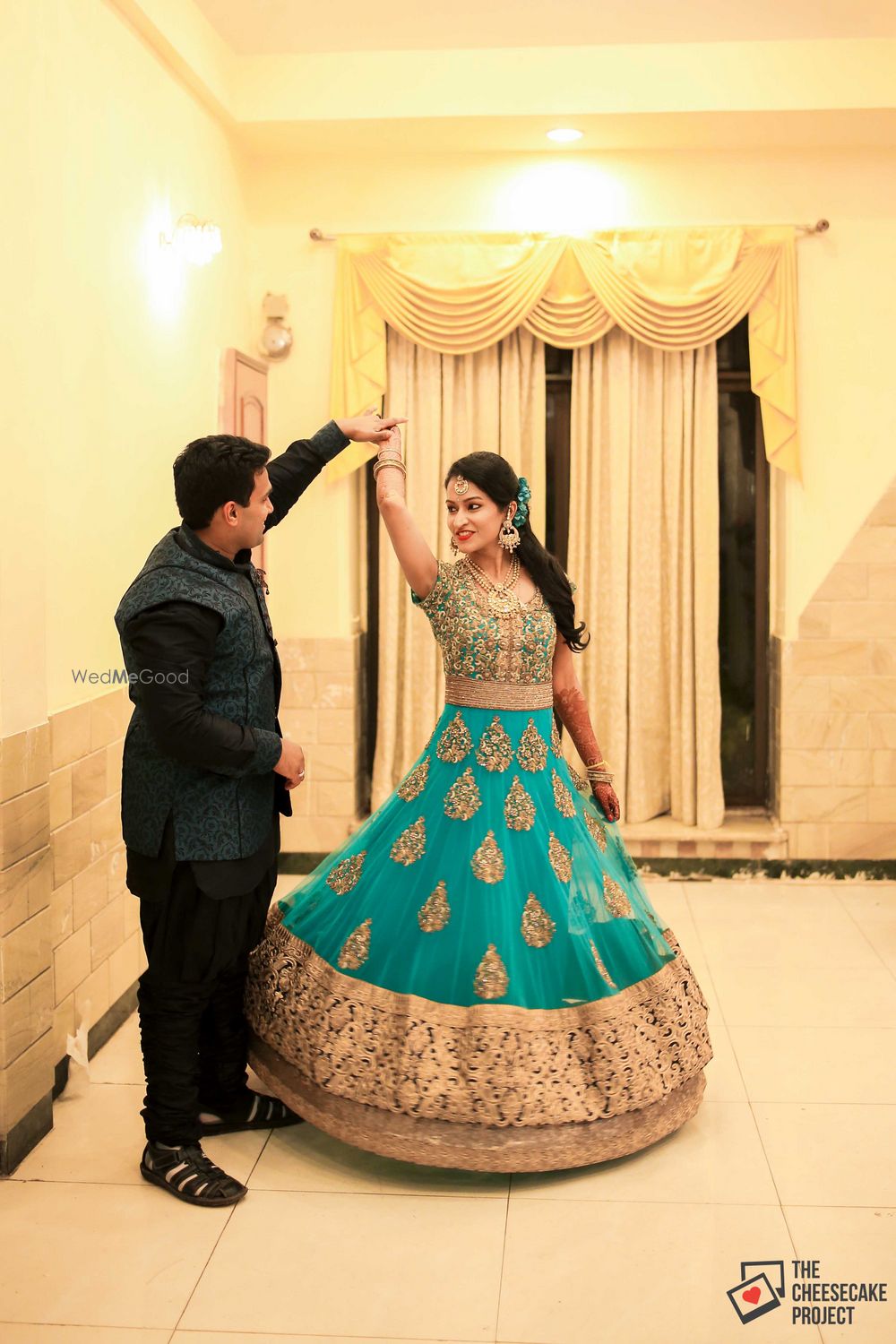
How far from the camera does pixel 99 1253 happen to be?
2.32 meters

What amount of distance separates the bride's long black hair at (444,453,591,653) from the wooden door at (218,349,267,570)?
147 cm

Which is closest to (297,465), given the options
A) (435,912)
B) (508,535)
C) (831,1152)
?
(508,535)

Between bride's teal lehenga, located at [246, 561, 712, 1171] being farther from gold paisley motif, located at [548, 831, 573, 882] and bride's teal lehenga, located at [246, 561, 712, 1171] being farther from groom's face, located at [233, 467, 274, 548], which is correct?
groom's face, located at [233, 467, 274, 548]

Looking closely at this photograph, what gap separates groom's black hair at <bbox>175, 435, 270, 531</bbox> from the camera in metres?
2.41

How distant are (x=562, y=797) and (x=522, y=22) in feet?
8.67

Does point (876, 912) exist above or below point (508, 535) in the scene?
below

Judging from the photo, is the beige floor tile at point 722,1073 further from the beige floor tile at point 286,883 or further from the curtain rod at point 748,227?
the curtain rod at point 748,227

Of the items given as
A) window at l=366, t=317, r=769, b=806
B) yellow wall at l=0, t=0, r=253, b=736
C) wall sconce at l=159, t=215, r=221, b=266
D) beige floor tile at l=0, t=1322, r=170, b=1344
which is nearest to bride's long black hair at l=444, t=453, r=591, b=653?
yellow wall at l=0, t=0, r=253, b=736

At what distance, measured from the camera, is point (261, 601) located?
8.50ft

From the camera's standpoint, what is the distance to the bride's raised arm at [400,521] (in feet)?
8.89

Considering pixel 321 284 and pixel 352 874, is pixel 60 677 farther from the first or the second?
pixel 321 284

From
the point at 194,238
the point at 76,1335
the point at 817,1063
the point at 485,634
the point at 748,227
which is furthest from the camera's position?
the point at 748,227

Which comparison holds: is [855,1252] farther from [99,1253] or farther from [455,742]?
[99,1253]

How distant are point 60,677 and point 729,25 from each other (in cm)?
295
